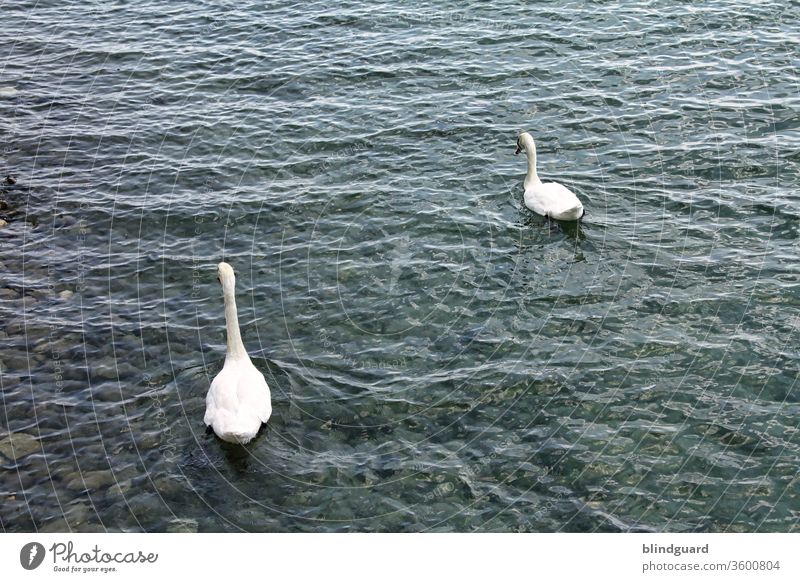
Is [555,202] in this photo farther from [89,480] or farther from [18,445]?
[18,445]

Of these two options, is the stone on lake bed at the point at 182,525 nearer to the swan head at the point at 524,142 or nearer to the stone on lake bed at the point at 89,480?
the stone on lake bed at the point at 89,480

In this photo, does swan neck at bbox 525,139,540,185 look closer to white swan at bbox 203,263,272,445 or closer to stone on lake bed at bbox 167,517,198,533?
white swan at bbox 203,263,272,445

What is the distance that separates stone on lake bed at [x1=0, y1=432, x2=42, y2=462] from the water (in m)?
0.08

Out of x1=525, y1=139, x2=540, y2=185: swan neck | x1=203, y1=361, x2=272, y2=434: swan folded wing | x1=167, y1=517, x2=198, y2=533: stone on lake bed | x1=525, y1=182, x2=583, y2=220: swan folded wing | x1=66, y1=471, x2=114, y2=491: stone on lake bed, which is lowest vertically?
x1=167, y1=517, x2=198, y2=533: stone on lake bed

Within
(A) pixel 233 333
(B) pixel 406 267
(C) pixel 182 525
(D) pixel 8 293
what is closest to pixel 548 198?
(B) pixel 406 267

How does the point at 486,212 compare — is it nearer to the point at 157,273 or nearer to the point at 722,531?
the point at 157,273

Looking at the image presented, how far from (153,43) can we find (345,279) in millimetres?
17105

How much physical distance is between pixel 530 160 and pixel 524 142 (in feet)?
2.12

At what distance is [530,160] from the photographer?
26906 millimetres

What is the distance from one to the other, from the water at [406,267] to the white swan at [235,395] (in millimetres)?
496

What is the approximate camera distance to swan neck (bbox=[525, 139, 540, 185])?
2681cm

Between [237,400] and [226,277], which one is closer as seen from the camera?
[237,400]
